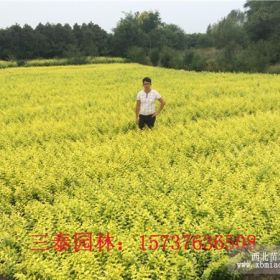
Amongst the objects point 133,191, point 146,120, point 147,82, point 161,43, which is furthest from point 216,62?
point 133,191

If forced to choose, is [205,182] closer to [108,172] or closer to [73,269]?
[108,172]

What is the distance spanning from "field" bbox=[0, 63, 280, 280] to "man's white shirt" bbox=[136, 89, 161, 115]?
59 centimetres

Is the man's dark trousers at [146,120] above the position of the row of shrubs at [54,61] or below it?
below

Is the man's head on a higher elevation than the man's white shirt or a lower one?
higher

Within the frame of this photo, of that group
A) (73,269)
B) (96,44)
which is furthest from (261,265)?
(96,44)

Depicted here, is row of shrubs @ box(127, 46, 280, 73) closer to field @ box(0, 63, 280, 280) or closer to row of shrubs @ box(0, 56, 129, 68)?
row of shrubs @ box(0, 56, 129, 68)

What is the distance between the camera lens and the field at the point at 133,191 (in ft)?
14.1

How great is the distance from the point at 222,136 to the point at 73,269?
617cm

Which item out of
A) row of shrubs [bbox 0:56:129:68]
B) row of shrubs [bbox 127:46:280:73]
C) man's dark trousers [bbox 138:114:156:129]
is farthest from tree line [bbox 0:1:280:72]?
man's dark trousers [bbox 138:114:156:129]

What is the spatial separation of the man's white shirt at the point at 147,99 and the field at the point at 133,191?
59cm

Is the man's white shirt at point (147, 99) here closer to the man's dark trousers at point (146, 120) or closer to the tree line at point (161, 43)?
the man's dark trousers at point (146, 120)

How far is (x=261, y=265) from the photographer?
439 centimetres

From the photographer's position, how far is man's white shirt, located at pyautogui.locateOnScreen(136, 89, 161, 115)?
9.89 meters

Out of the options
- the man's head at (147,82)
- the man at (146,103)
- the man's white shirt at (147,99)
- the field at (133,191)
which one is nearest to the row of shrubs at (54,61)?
the field at (133,191)
